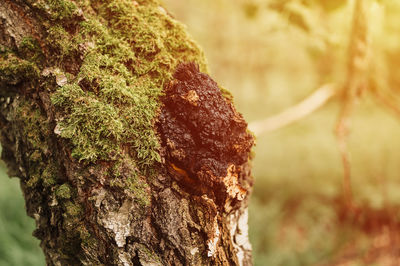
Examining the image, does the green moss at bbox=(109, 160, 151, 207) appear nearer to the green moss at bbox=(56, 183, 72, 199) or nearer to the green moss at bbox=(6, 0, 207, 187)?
the green moss at bbox=(6, 0, 207, 187)

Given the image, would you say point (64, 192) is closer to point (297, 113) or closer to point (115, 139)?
point (115, 139)

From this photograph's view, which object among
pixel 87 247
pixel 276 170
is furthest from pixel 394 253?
pixel 87 247

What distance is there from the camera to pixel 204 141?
47.6 inches

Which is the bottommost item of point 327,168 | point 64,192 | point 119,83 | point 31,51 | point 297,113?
point 64,192

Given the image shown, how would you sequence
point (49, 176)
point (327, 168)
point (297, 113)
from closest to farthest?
point (49, 176), point (297, 113), point (327, 168)

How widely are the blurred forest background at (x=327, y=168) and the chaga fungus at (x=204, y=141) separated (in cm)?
85

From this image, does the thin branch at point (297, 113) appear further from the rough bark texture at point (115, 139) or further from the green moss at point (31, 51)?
the green moss at point (31, 51)

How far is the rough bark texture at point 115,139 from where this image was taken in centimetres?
117

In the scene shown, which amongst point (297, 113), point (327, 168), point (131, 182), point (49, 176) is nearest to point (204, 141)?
point (131, 182)

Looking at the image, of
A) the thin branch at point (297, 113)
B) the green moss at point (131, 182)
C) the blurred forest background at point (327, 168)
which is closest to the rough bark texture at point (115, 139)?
the green moss at point (131, 182)

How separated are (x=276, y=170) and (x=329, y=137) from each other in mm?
2904

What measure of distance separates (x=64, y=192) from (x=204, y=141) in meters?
0.58

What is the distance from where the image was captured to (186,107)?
123 cm

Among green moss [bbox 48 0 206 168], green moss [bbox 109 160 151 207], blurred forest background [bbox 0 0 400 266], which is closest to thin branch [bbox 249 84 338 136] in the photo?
blurred forest background [bbox 0 0 400 266]
